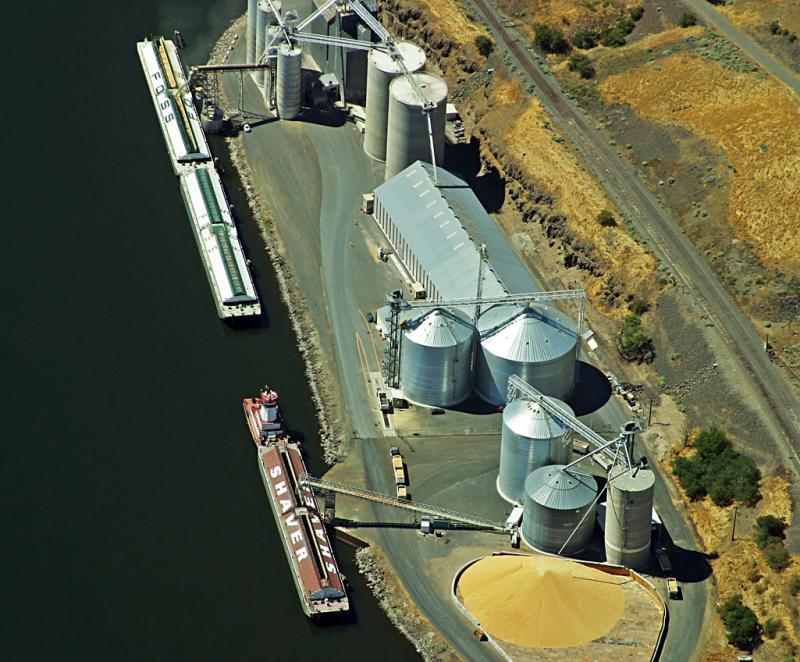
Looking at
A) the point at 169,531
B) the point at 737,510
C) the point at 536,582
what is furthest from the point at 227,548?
the point at 737,510

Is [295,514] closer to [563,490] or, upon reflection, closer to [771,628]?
[563,490]

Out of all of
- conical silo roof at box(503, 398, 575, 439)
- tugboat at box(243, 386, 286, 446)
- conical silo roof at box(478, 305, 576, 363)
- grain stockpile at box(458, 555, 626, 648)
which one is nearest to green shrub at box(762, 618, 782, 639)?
grain stockpile at box(458, 555, 626, 648)

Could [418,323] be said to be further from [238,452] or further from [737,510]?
[737,510]

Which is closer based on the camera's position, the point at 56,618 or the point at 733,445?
the point at 56,618

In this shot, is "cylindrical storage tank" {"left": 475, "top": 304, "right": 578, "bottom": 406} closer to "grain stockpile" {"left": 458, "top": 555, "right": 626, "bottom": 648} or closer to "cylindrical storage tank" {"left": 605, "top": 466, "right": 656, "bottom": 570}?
"cylindrical storage tank" {"left": 605, "top": 466, "right": 656, "bottom": 570}

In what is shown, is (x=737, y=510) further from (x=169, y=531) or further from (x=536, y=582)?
(x=169, y=531)

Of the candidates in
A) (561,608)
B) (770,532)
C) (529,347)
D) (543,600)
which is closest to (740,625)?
(770,532)
